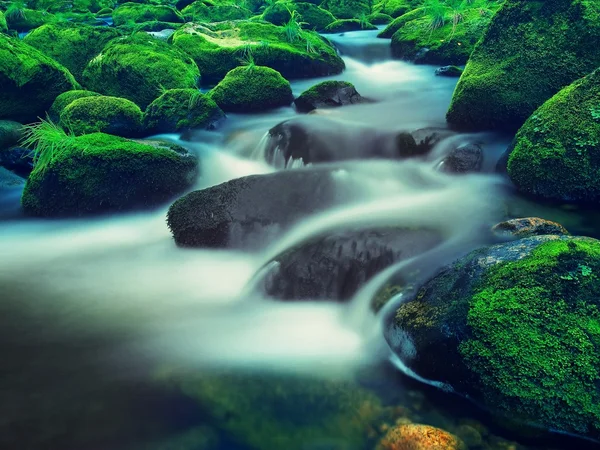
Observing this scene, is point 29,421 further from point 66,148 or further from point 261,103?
point 261,103

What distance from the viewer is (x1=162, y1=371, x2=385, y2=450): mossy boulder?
3.32 metres

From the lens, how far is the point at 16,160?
28.8ft

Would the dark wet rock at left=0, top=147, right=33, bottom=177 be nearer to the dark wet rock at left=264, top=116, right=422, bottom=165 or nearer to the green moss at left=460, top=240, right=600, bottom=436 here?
the dark wet rock at left=264, top=116, right=422, bottom=165

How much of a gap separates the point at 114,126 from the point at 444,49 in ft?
30.7

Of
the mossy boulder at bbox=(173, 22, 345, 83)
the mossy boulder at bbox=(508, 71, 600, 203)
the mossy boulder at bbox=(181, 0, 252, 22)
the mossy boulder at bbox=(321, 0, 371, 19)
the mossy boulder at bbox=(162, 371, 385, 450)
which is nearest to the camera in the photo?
the mossy boulder at bbox=(162, 371, 385, 450)

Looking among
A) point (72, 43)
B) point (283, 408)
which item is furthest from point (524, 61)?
point (72, 43)

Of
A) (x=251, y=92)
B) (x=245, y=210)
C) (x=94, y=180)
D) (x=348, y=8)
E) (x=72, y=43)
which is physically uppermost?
(x=348, y=8)

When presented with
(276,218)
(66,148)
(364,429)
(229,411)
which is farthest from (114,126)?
(364,429)

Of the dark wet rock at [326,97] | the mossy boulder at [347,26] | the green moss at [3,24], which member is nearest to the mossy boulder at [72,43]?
the green moss at [3,24]

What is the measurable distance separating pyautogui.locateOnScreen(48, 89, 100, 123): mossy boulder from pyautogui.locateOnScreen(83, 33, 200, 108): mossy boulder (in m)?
1.16

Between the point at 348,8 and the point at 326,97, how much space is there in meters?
13.7

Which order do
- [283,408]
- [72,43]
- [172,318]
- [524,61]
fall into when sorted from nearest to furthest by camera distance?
[283,408] < [172,318] < [524,61] < [72,43]

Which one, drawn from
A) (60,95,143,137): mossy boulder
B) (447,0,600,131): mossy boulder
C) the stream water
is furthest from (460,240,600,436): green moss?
(60,95,143,137): mossy boulder

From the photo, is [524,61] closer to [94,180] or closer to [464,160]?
[464,160]
